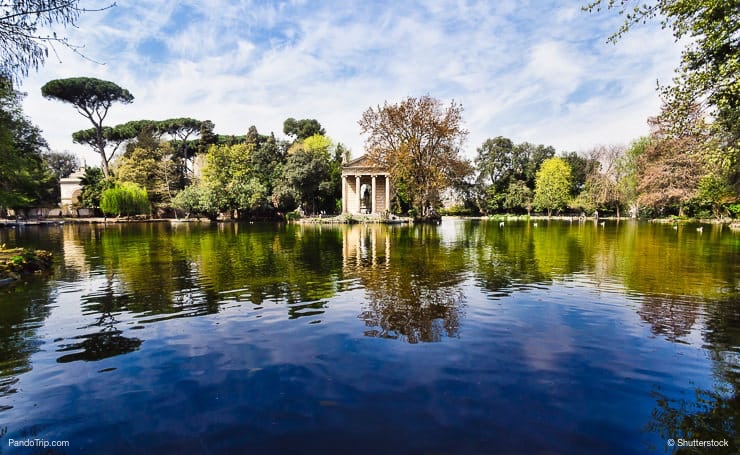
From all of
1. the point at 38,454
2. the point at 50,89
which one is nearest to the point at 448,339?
the point at 38,454

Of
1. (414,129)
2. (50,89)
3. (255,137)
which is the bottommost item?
(414,129)

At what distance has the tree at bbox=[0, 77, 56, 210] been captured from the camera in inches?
891

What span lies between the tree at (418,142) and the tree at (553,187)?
33824 mm

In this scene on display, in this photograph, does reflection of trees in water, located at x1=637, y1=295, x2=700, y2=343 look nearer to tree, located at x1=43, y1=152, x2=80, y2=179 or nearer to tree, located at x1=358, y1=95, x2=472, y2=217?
tree, located at x1=358, y1=95, x2=472, y2=217

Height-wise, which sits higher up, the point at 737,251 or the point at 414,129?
the point at 414,129

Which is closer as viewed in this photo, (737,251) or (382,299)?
(382,299)

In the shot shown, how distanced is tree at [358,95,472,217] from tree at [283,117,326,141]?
40.5m

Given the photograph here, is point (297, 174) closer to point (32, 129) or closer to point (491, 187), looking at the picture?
point (32, 129)

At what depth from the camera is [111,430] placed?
175 inches

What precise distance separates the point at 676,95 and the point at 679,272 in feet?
21.5

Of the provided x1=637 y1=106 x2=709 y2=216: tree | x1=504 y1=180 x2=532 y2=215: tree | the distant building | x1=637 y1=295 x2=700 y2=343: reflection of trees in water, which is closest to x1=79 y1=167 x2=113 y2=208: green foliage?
the distant building

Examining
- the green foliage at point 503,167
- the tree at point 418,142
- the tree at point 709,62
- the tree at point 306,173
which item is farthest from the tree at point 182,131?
the tree at point 709,62

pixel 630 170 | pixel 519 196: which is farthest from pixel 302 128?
pixel 630 170

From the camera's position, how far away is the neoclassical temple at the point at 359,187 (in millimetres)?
63188
